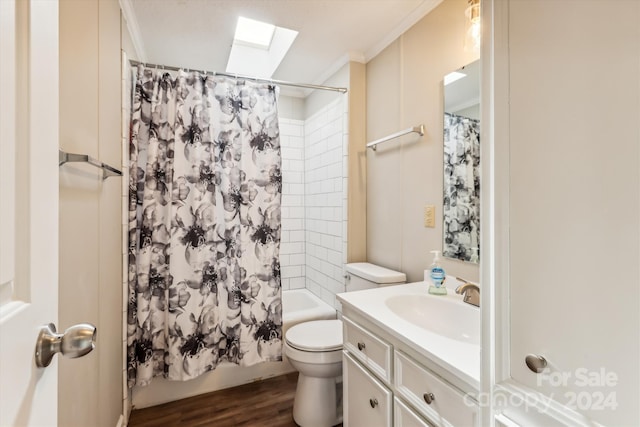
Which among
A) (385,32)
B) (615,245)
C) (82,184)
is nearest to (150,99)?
(82,184)

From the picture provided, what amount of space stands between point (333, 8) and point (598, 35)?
4.97 ft

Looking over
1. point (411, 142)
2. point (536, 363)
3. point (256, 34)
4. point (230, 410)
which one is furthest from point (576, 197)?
point (256, 34)

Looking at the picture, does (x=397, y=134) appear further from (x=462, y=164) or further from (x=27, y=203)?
(x=27, y=203)

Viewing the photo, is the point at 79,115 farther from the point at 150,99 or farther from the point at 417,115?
the point at 417,115

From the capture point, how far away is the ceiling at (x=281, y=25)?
1.67 metres

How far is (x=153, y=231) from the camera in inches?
71.4

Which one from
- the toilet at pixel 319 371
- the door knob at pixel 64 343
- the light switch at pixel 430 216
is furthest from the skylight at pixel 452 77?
the door knob at pixel 64 343

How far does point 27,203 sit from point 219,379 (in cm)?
204

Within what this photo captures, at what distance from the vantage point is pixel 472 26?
1.35 meters

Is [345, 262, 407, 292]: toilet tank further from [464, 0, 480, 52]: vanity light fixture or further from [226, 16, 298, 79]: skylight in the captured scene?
[226, 16, 298, 79]: skylight

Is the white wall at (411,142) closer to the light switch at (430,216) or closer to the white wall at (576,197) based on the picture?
the light switch at (430,216)

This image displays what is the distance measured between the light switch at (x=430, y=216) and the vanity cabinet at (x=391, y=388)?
0.69 metres

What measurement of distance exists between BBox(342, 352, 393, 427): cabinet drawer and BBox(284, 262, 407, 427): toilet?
24cm

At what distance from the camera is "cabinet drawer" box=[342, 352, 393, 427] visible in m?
1.15
